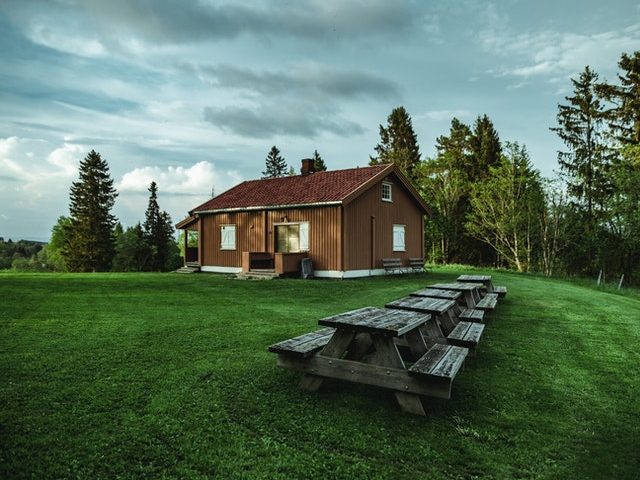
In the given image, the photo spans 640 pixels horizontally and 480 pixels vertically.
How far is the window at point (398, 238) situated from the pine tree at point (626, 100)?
17.2m

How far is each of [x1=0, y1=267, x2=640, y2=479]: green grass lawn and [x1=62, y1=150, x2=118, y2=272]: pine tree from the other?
122 ft

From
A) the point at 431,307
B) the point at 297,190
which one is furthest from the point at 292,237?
the point at 431,307

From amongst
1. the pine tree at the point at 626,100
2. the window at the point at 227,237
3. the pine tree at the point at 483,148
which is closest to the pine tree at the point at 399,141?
the pine tree at the point at 483,148

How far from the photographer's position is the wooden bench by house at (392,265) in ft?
63.3

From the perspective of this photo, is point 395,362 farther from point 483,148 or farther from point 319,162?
point 319,162

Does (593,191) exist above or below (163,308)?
above

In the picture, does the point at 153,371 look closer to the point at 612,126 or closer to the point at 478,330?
the point at 478,330

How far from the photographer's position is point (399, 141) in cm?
4547

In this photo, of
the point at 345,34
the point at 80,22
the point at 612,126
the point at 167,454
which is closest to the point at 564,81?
the point at 612,126

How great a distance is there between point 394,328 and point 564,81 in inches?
1244

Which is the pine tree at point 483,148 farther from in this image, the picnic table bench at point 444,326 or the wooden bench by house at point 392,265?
the picnic table bench at point 444,326

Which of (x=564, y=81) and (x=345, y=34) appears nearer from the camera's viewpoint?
(x=345, y=34)

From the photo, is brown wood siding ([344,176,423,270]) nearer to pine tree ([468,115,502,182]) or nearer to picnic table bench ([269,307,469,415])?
picnic table bench ([269,307,469,415])

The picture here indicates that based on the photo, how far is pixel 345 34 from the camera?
14477mm
